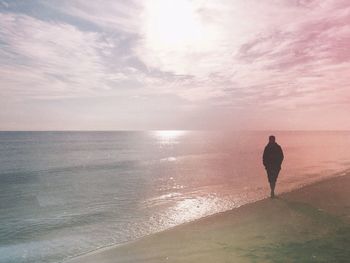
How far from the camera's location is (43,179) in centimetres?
4000

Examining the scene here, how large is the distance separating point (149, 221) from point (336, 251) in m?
9.42

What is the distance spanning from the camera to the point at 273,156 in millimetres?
16047

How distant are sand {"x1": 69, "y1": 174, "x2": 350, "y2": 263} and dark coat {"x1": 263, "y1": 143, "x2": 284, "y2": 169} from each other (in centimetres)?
239

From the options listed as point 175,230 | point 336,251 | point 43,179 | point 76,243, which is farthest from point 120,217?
point 43,179

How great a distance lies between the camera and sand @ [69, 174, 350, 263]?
8094mm

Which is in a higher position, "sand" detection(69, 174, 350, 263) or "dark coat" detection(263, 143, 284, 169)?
"dark coat" detection(263, 143, 284, 169)

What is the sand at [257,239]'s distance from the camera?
809 centimetres

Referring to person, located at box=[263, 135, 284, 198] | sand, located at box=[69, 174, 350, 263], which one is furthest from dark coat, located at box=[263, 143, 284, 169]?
sand, located at box=[69, 174, 350, 263]

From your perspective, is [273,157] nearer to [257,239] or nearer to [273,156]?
[273,156]

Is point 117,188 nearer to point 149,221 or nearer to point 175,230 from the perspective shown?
point 149,221

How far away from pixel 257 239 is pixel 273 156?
7159 mm

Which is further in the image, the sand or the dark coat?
the dark coat

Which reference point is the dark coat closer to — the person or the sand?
the person

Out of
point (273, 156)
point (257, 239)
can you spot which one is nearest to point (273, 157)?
point (273, 156)
